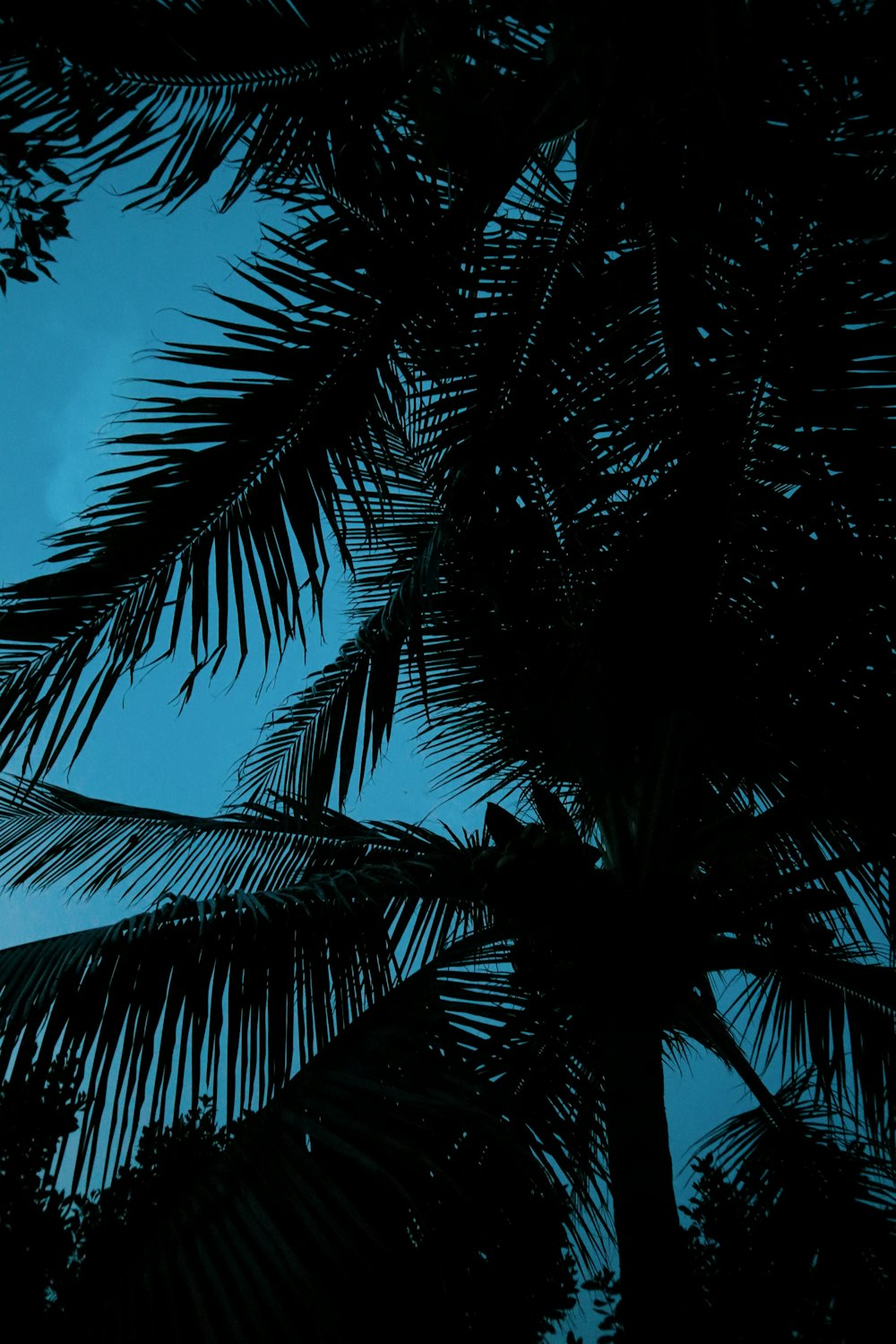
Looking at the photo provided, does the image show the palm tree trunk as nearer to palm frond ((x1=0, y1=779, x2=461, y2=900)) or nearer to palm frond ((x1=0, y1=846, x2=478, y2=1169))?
palm frond ((x1=0, y1=846, x2=478, y2=1169))

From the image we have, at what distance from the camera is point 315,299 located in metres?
2.49

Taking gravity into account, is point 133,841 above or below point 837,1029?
above

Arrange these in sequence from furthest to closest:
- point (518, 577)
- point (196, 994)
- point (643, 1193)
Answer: point (518, 577) < point (643, 1193) < point (196, 994)

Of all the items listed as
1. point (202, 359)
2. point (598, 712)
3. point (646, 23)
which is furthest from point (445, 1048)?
point (646, 23)

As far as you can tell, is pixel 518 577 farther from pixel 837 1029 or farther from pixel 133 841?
pixel 837 1029

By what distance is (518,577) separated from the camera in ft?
11.0

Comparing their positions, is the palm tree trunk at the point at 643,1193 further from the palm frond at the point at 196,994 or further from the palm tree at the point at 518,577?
the palm frond at the point at 196,994

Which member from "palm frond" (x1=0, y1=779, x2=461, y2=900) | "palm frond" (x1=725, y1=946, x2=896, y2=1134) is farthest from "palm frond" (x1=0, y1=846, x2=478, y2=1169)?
"palm frond" (x1=725, y1=946, x2=896, y2=1134)

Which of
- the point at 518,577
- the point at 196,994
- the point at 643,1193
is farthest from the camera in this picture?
the point at 518,577

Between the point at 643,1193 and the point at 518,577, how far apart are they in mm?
2002

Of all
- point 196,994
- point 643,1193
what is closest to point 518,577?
point 196,994

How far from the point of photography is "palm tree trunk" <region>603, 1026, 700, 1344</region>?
242 centimetres

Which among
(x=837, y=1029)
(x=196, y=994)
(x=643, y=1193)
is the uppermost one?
(x=196, y=994)

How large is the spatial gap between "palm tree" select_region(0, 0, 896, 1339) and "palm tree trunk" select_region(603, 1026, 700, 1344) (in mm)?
12
